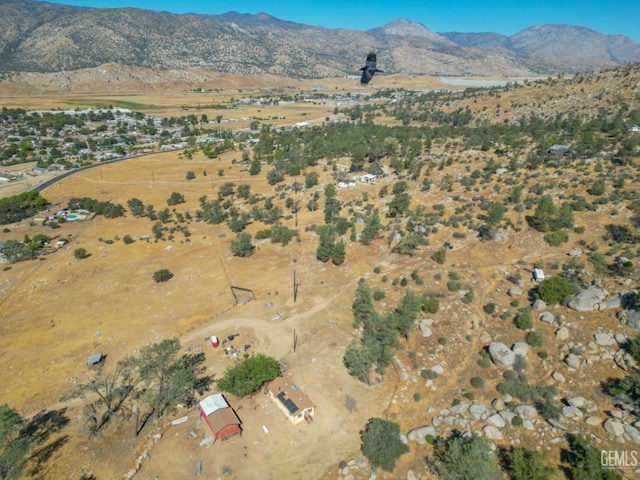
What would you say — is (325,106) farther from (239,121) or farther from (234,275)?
(234,275)

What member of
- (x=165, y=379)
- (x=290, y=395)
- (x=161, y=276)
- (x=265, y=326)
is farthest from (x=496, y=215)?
(x=161, y=276)

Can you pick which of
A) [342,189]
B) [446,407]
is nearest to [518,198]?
[342,189]

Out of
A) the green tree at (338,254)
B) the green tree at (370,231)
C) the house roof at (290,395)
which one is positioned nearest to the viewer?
the house roof at (290,395)

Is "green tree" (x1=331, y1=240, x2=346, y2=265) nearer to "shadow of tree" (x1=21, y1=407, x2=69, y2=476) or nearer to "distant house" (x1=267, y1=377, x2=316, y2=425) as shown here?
"distant house" (x1=267, y1=377, x2=316, y2=425)

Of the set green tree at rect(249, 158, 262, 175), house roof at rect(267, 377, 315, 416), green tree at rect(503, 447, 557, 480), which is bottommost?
house roof at rect(267, 377, 315, 416)

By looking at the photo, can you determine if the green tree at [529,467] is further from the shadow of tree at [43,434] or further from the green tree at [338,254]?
the shadow of tree at [43,434]

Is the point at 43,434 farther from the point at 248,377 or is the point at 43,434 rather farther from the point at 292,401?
the point at 292,401

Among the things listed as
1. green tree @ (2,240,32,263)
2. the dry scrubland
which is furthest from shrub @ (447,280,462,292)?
green tree @ (2,240,32,263)

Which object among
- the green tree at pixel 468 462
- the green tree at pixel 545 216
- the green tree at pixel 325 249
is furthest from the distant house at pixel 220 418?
the green tree at pixel 545 216
